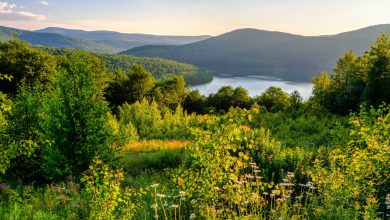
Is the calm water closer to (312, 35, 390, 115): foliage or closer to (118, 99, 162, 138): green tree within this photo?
(312, 35, 390, 115): foliage

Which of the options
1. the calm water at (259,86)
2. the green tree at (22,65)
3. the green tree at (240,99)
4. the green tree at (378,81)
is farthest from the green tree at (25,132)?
the calm water at (259,86)

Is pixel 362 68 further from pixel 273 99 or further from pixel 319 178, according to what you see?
pixel 319 178

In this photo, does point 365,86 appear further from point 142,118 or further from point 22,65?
point 22,65

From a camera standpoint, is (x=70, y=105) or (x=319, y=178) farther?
(x=70, y=105)

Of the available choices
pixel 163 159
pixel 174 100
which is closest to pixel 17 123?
pixel 163 159

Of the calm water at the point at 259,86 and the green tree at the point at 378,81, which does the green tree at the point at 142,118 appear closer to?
the green tree at the point at 378,81

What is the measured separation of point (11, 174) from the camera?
10258mm

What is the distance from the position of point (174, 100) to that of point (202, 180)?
54.1 metres

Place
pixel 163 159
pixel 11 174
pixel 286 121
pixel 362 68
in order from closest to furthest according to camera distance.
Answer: pixel 11 174
pixel 163 159
pixel 286 121
pixel 362 68

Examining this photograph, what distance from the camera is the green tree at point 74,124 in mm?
9211

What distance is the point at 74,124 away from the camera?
9352 millimetres

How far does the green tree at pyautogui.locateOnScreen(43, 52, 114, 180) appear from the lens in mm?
9211

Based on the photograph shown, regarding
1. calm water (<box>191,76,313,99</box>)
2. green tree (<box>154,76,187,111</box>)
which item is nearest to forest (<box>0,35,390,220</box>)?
green tree (<box>154,76,187,111</box>)

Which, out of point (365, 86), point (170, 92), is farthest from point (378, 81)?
point (170, 92)
